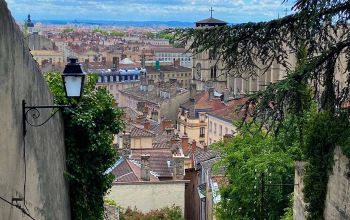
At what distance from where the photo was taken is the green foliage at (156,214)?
90.1 ft

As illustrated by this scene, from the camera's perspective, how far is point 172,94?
75562 mm

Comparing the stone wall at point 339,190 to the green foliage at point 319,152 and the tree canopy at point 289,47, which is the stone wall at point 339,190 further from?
the tree canopy at point 289,47

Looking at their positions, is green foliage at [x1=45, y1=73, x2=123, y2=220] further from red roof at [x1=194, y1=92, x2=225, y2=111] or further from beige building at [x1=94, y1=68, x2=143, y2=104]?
beige building at [x1=94, y1=68, x2=143, y2=104]

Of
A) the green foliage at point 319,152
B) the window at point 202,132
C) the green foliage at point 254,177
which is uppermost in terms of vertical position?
the green foliage at point 319,152

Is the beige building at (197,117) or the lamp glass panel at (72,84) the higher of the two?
the lamp glass panel at (72,84)

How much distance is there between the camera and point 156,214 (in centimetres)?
2842

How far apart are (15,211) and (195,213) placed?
100 ft

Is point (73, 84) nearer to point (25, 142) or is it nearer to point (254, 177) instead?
point (25, 142)

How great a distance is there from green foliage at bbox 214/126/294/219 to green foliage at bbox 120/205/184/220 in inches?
165

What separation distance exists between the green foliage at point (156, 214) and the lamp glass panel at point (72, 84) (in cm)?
1920

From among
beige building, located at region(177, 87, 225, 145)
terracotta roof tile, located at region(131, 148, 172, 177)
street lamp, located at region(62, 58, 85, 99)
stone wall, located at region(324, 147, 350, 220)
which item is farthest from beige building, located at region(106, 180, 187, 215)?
beige building, located at region(177, 87, 225, 145)

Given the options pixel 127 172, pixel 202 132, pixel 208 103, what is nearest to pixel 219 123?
pixel 202 132

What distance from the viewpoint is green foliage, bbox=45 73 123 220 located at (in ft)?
35.1

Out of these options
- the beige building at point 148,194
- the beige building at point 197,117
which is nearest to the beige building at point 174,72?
the beige building at point 197,117
